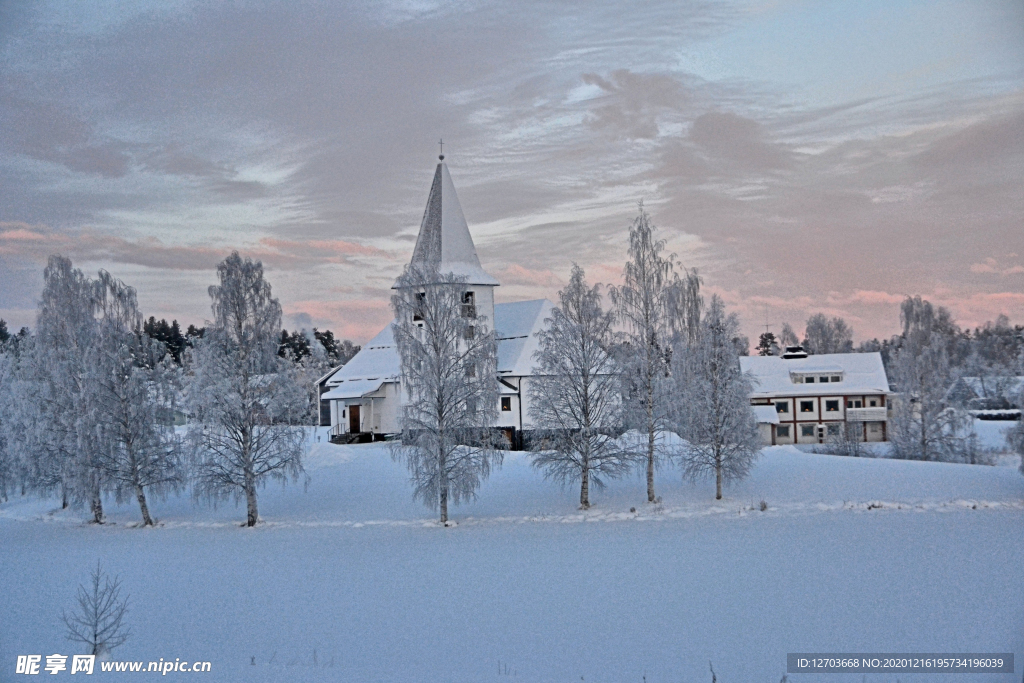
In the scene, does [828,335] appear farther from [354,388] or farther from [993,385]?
[354,388]

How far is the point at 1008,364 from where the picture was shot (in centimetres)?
6762

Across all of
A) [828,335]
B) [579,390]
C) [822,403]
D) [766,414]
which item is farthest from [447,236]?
[828,335]

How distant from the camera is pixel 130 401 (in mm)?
26938

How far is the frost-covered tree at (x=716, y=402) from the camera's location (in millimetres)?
27250

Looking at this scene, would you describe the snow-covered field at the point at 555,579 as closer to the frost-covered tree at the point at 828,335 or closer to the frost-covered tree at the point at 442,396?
the frost-covered tree at the point at 442,396

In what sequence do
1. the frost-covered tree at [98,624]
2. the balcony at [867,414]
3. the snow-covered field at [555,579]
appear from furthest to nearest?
the balcony at [867,414] → the snow-covered field at [555,579] → the frost-covered tree at [98,624]

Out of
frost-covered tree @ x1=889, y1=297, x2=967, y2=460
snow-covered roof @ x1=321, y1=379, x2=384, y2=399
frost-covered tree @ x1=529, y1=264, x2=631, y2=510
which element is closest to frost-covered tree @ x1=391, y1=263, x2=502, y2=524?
frost-covered tree @ x1=529, y1=264, x2=631, y2=510

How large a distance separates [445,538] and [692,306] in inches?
475

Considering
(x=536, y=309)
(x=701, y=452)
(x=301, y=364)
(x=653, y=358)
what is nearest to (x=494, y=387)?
(x=653, y=358)

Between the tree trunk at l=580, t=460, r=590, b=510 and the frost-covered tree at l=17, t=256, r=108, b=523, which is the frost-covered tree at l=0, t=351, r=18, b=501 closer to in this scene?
the frost-covered tree at l=17, t=256, r=108, b=523

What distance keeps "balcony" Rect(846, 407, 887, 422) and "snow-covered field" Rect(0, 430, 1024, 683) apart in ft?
79.1

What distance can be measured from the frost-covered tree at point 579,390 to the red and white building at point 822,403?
28.8 meters

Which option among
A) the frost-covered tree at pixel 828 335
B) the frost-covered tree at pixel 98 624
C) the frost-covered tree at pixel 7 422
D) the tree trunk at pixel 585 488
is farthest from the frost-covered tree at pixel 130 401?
the frost-covered tree at pixel 828 335

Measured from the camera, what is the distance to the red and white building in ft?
177
